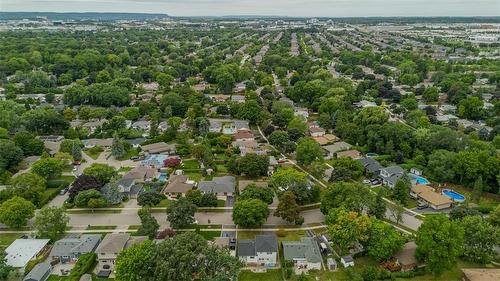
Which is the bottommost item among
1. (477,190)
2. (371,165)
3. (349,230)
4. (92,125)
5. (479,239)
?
(92,125)

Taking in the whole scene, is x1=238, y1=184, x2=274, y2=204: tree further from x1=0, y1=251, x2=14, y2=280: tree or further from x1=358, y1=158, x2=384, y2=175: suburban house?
x1=0, y1=251, x2=14, y2=280: tree

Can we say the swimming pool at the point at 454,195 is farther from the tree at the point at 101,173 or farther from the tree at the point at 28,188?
the tree at the point at 28,188

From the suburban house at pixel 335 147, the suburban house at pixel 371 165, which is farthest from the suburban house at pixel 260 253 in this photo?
the suburban house at pixel 335 147

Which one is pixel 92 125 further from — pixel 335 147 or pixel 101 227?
pixel 335 147

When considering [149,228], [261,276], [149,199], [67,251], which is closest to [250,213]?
[261,276]

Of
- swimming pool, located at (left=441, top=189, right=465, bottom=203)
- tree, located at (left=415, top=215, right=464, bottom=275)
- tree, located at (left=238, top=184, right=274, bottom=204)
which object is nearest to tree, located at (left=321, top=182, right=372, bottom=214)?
tree, located at (left=238, top=184, right=274, bottom=204)

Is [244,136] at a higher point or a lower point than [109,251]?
higher
